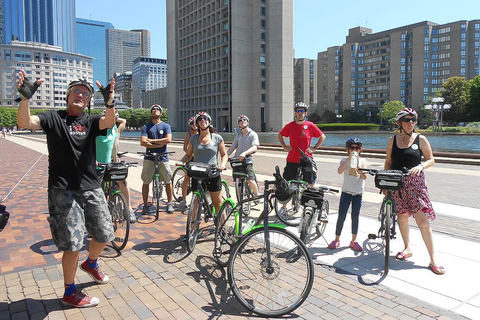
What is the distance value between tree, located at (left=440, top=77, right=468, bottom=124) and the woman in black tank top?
99.1 m

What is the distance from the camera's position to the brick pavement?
3.51 meters

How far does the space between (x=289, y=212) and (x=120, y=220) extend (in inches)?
126

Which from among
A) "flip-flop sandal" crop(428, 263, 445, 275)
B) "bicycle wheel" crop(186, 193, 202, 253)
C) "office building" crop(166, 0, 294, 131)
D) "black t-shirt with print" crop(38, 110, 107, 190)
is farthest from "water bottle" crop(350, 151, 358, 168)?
"office building" crop(166, 0, 294, 131)

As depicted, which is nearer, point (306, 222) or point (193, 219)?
point (306, 222)

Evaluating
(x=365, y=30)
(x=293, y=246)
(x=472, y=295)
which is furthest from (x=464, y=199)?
(x=365, y=30)

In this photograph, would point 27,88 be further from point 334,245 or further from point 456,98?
point 456,98

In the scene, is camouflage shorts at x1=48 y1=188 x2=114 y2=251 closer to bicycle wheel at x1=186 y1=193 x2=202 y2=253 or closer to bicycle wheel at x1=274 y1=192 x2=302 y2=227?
bicycle wheel at x1=186 y1=193 x2=202 y2=253

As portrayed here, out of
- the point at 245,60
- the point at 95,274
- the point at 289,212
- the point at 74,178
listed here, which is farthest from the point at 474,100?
the point at 74,178

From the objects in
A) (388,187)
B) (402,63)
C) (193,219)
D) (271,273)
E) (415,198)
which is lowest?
(271,273)

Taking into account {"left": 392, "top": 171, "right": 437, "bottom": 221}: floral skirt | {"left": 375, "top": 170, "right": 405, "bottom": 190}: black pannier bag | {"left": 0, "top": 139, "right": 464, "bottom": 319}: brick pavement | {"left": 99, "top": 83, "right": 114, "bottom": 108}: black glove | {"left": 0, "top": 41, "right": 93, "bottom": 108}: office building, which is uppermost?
{"left": 0, "top": 41, "right": 93, "bottom": 108}: office building

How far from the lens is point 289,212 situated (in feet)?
23.5

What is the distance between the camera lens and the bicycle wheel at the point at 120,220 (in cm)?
523

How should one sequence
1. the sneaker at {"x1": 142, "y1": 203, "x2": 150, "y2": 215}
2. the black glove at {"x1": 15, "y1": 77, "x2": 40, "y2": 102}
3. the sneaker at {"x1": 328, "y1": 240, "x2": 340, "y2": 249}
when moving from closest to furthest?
1. the black glove at {"x1": 15, "y1": 77, "x2": 40, "y2": 102}
2. the sneaker at {"x1": 328, "y1": 240, "x2": 340, "y2": 249}
3. the sneaker at {"x1": 142, "y1": 203, "x2": 150, "y2": 215}

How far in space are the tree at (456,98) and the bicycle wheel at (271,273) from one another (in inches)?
3986
